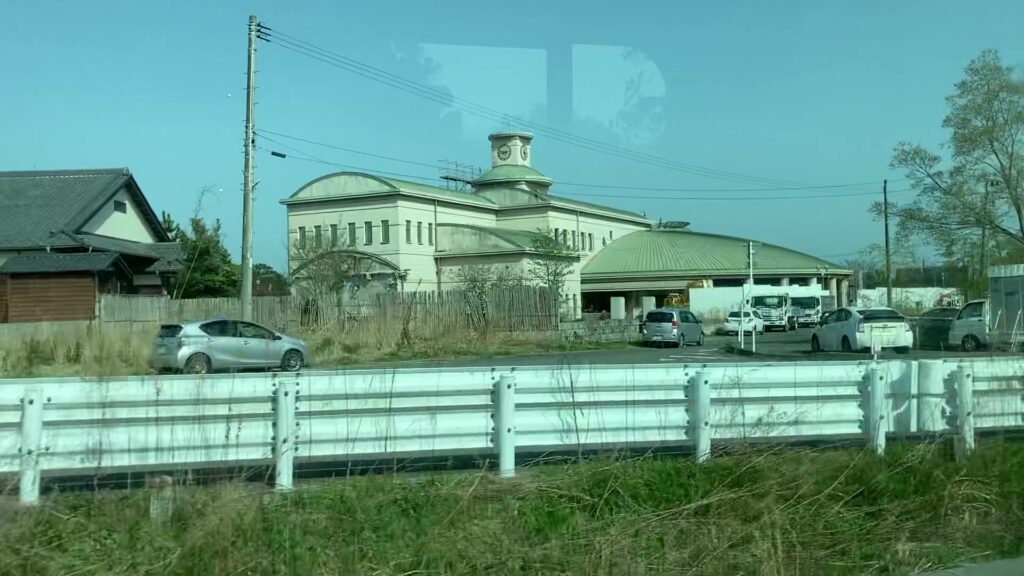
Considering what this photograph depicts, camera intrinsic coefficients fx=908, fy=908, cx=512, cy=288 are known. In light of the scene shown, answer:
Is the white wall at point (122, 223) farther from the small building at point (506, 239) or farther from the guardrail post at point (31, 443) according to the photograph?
the guardrail post at point (31, 443)

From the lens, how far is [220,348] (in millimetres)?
23344

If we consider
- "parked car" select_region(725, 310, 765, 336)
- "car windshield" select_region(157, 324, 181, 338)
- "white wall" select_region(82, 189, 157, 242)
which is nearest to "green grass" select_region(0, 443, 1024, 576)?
"car windshield" select_region(157, 324, 181, 338)

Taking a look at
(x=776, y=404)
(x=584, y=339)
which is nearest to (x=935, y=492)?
(x=776, y=404)

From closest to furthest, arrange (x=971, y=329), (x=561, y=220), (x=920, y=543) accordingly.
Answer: (x=920, y=543)
(x=971, y=329)
(x=561, y=220)

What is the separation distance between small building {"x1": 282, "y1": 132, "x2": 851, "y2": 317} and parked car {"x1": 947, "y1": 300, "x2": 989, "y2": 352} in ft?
103

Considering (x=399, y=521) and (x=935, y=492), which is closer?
(x=399, y=521)

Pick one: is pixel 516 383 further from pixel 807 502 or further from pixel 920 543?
pixel 920 543

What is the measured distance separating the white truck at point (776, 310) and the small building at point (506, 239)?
12089 mm

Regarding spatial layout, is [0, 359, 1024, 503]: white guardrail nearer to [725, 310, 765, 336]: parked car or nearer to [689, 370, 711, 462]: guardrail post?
[689, 370, 711, 462]: guardrail post

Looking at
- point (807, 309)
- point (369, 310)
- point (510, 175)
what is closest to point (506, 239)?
point (510, 175)

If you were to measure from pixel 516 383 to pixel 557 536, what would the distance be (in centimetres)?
202

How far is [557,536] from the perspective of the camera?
6715 mm

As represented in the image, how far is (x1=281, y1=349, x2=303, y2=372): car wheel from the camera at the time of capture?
2498cm

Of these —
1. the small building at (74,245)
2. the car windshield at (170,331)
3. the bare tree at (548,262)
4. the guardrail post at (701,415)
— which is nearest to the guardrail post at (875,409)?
the guardrail post at (701,415)
